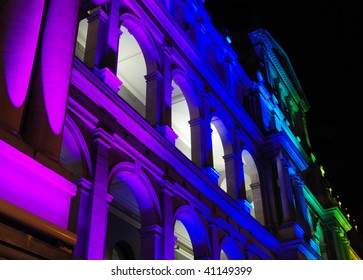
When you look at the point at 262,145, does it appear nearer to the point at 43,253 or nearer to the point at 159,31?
the point at 159,31

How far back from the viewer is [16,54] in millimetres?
6656

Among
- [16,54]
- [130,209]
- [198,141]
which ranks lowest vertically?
[16,54]

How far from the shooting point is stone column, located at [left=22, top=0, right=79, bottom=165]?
662 centimetres

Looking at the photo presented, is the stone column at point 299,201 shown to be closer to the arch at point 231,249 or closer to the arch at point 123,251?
the arch at point 231,249

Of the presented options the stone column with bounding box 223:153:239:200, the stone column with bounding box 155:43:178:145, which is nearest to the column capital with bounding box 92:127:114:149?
the stone column with bounding box 155:43:178:145

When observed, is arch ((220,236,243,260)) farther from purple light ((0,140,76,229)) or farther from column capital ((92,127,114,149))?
purple light ((0,140,76,229))

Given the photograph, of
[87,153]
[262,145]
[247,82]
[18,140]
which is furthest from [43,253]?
[247,82]

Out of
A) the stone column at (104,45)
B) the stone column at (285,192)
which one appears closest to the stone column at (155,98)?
the stone column at (104,45)

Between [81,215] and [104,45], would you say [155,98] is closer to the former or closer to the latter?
[104,45]

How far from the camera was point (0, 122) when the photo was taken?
239 inches

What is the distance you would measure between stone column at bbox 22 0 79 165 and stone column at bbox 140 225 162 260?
6202 mm

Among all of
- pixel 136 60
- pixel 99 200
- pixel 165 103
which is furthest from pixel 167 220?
pixel 136 60

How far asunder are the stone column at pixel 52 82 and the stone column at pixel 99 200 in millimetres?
3728

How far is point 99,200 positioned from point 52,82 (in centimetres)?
423
